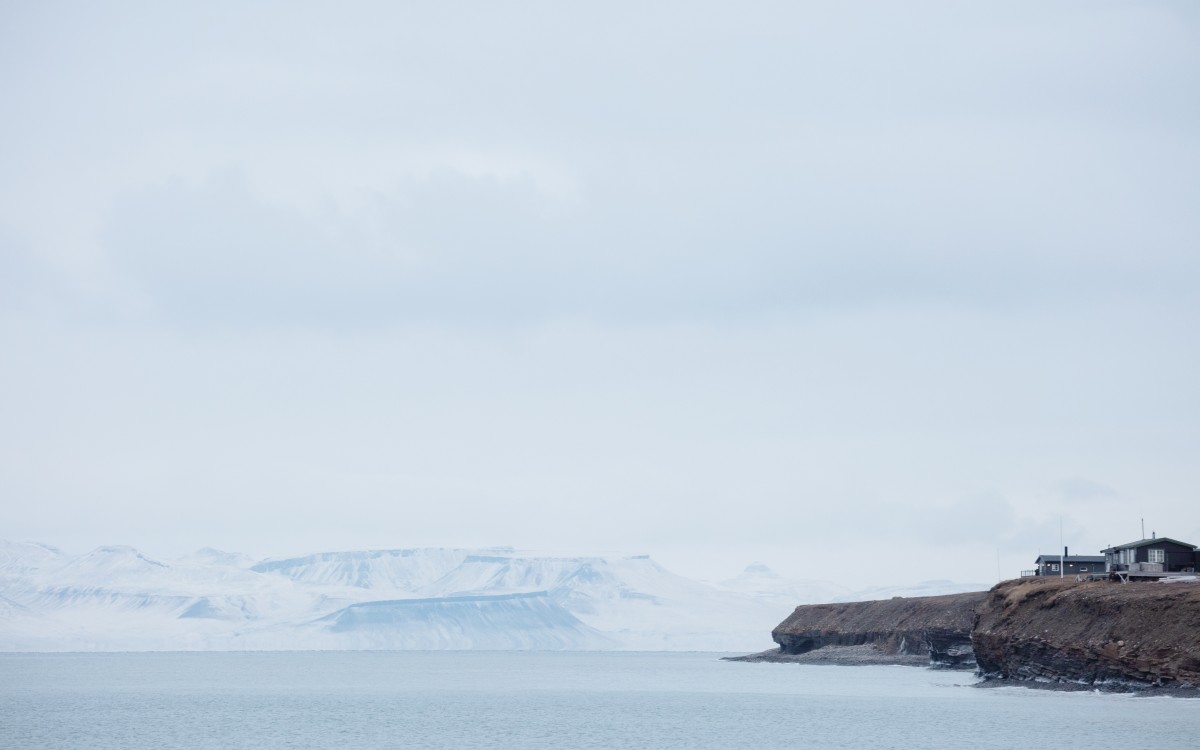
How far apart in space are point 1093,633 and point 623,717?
3632 cm

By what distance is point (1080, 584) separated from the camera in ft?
358

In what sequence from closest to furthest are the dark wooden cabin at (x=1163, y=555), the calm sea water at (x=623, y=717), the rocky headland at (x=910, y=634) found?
the calm sea water at (x=623, y=717)
the dark wooden cabin at (x=1163, y=555)
the rocky headland at (x=910, y=634)

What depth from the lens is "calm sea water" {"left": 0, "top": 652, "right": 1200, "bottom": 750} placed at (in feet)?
274

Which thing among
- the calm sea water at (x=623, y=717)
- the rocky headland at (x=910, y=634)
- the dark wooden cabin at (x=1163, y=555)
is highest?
the dark wooden cabin at (x=1163, y=555)

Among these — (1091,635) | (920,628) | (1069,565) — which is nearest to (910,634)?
(920,628)

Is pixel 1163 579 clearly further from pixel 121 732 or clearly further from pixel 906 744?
pixel 121 732

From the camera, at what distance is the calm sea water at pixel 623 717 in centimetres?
8350

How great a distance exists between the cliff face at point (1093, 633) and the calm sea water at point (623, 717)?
219 cm

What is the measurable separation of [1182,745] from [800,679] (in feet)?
306

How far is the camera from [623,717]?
11062 centimetres

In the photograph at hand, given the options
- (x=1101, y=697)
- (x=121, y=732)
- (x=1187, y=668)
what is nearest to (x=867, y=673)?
(x=1101, y=697)

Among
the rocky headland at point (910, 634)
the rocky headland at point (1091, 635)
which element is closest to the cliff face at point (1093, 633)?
the rocky headland at point (1091, 635)

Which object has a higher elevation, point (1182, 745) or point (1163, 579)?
point (1163, 579)

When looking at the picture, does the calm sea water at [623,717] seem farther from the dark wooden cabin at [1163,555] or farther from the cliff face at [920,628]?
the dark wooden cabin at [1163,555]
